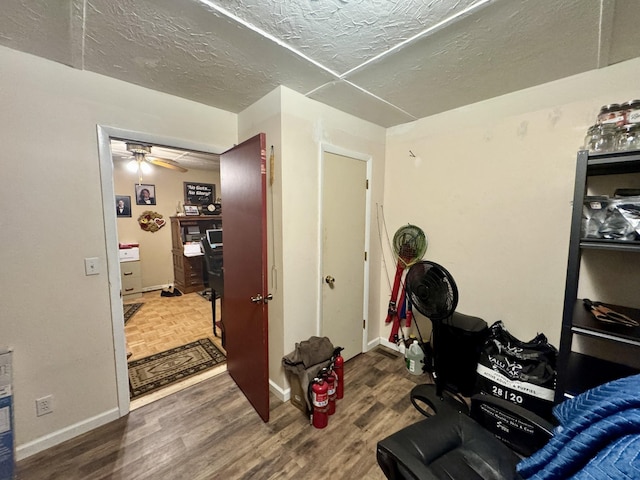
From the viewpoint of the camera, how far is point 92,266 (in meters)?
1.74

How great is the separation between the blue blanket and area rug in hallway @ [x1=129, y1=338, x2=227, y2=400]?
8.54 ft

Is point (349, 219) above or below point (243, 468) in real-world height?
above

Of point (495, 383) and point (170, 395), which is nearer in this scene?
point (495, 383)

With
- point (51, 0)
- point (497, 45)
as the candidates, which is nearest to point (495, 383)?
point (497, 45)

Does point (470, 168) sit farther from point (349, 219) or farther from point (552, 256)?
point (349, 219)

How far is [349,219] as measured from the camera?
2.50m

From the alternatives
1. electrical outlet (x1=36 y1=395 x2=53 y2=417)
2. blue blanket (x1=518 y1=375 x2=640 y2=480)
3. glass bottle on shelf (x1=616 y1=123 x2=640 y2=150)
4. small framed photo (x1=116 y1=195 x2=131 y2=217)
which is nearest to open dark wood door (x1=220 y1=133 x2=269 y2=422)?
electrical outlet (x1=36 y1=395 x2=53 y2=417)

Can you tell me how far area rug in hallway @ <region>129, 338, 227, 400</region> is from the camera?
90.2 inches

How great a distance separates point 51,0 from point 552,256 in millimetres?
3111

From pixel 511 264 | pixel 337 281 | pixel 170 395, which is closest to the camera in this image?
pixel 511 264

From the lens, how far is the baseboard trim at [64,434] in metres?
1.58

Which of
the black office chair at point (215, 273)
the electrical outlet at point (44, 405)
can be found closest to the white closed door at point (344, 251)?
the black office chair at point (215, 273)

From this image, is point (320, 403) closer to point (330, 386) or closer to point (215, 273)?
point (330, 386)

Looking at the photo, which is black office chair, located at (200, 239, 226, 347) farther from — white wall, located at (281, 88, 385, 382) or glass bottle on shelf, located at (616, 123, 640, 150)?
glass bottle on shelf, located at (616, 123, 640, 150)
